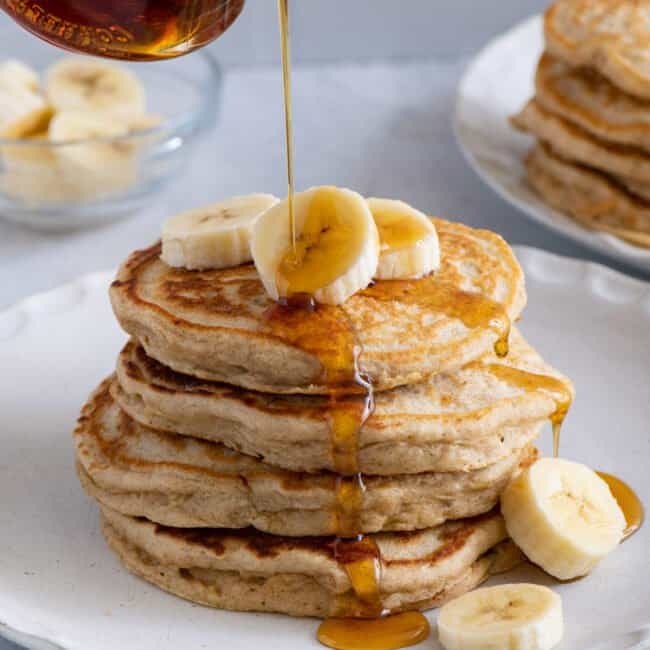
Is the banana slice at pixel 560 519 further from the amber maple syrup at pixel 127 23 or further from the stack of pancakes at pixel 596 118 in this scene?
the stack of pancakes at pixel 596 118

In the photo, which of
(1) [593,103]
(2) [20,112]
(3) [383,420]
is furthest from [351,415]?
(2) [20,112]

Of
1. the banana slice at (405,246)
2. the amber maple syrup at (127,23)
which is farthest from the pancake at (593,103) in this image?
the amber maple syrup at (127,23)

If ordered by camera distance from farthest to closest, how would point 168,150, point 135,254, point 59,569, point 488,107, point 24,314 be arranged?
point 488,107
point 168,150
point 24,314
point 135,254
point 59,569

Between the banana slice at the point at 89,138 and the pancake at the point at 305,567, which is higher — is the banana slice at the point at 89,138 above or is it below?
below

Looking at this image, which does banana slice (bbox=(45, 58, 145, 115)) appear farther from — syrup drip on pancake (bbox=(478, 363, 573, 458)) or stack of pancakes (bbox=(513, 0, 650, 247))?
syrup drip on pancake (bbox=(478, 363, 573, 458))

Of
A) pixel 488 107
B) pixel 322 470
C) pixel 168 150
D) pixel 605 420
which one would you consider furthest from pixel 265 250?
pixel 488 107

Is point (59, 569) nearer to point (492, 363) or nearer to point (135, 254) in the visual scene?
point (135, 254)

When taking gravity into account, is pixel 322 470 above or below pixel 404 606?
above

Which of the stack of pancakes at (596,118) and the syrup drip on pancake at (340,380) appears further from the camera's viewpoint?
the stack of pancakes at (596,118)
